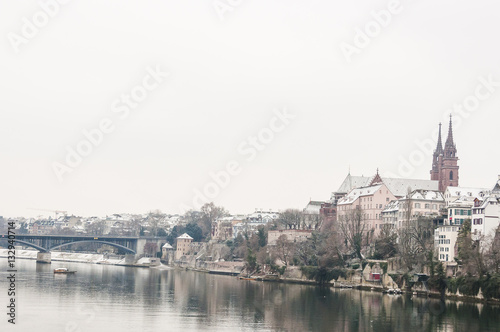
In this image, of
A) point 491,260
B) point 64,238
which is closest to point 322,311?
point 491,260

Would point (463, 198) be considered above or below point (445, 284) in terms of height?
above

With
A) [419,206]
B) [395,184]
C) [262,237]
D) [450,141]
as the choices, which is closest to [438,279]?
[419,206]

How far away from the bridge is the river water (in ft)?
190

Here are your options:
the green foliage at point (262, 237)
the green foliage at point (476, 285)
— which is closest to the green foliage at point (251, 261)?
the green foliage at point (262, 237)

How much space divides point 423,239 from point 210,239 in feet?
275

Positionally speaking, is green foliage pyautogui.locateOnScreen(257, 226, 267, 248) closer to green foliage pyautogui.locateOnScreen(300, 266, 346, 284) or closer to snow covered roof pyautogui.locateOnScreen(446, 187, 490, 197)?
green foliage pyautogui.locateOnScreen(300, 266, 346, 284)

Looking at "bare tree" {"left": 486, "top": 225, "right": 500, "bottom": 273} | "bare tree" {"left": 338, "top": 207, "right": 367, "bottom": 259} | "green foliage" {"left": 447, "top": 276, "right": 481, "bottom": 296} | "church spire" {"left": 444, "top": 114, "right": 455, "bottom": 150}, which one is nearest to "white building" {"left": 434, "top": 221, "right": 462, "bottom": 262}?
"green foliage" {"left": 447, "top": 276, "right": 481, "bottom": 296}

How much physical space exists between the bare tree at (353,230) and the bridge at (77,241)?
58.5 meters

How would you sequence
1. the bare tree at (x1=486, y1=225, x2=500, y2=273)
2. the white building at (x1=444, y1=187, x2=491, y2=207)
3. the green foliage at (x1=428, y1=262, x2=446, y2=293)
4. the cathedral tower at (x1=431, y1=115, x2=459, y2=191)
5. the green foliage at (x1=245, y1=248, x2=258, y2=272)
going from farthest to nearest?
the cathedral tower at (x1=431, y1=115, x2=459, y2=191) → the green foliage at (x1=245, y1=248, x2=258, y2=272) → the white building at (x1=444, y1=187, x2=491, y2=207) → the green foliage at (x1=428, y1=262, x2=446, y2=293) → the bare tree at (x1=486, y1=225, x2=500, y2=273)

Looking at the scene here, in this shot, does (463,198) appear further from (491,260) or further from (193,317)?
(193,317)

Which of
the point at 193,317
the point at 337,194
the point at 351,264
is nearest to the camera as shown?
the point at 193,317

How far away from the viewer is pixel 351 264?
95000 millimetres

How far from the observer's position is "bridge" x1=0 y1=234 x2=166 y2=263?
5694 inches

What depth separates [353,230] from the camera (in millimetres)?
101062
